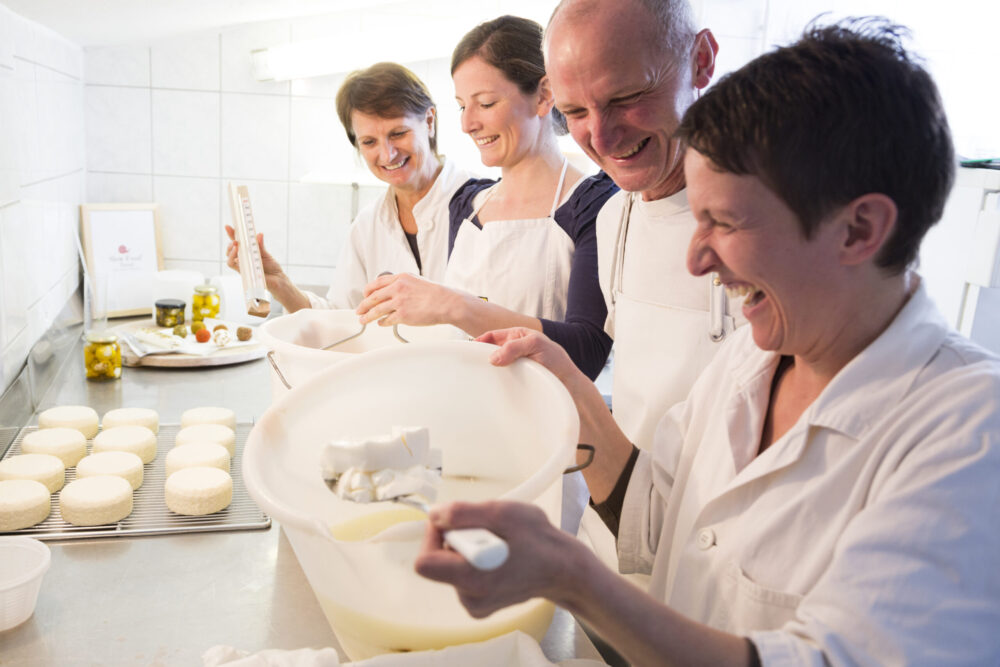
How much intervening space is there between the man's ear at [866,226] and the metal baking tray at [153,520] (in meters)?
0.98

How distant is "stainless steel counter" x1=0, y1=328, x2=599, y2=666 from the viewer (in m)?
0.95

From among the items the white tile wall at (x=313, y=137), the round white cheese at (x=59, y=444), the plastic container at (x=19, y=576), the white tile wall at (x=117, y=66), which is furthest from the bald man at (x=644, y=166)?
the white tile wall at (x=117, y=66)

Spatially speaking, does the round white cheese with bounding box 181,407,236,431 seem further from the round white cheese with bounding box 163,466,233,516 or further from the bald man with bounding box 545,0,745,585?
the bald man with bounding box 545,0,745,585

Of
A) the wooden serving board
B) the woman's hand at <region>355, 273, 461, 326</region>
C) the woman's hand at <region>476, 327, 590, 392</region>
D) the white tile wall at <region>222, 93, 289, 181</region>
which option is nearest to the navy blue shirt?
the woman's hand at <region>355, 273, 461, 326</region>

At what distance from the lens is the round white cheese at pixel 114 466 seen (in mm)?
1352

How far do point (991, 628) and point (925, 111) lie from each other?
0.42 m

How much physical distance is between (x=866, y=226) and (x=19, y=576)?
102 centimetres

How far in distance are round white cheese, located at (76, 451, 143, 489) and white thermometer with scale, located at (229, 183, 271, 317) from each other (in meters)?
0.45

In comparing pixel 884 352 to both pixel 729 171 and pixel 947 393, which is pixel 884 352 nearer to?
pixel 947 393

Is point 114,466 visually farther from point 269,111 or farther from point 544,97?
point 269,111

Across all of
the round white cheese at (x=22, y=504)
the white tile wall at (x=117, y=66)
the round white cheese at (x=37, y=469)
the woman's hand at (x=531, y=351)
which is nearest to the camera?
the woman's hand at (x=531, y=351)

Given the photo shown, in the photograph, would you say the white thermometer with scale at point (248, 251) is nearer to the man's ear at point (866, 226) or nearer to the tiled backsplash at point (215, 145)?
the man's ear at point (866, 226)

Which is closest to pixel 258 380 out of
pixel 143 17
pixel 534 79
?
pixel 534 79

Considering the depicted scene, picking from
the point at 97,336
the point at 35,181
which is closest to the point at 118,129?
the point at 35,181
